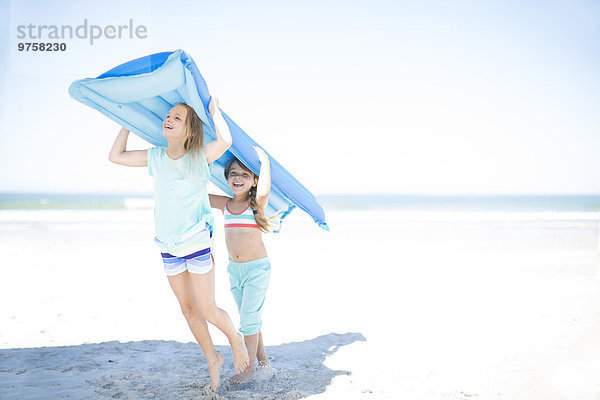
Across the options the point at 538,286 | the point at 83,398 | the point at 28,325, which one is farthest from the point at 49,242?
the point at 538,286

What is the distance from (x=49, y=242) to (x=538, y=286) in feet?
36.7

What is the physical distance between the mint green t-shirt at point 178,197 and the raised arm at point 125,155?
0.54ft

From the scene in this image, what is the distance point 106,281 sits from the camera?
282 inches

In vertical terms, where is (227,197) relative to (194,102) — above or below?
below

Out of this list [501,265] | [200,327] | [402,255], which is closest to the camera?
[200,327]

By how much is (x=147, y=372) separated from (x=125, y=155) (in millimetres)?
1854

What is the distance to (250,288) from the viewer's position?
3.65 meters

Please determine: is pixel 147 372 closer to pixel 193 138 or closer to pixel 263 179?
pixel 263 179

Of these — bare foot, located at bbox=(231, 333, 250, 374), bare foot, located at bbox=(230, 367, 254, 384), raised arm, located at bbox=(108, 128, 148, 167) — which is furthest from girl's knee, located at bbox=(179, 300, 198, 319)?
raised arm, located at bbox=(108, 128, 148, 167)

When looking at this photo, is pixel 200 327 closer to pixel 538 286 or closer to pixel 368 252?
pixel 538 286

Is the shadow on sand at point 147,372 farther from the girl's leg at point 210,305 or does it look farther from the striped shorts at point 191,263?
the striped shorts at point 191,263

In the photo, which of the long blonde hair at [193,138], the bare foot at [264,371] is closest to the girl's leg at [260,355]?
the bare foot at [264,371]

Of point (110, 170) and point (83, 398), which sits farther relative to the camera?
point (110, 170)

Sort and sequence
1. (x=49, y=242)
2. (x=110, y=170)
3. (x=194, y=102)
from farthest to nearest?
(x=110, y=170)
(x=49, y=242)
(x=194, y=102)
